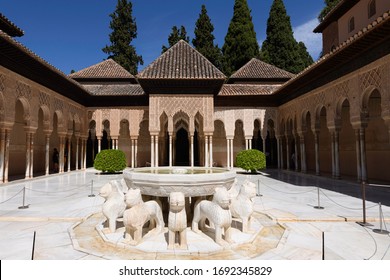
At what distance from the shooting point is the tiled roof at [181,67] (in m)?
14.1

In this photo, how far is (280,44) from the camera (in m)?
28.8

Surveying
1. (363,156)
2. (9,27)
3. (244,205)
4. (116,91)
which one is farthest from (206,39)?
(244,205)

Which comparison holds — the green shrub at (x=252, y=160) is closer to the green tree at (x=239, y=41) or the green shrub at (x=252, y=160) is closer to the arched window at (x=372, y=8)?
the arched window at (x=372, y=8)

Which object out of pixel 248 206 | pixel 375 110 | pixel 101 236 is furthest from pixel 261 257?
pixel 375 110

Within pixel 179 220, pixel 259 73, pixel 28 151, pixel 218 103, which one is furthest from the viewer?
pixel 259 73

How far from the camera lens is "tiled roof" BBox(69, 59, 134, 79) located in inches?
833

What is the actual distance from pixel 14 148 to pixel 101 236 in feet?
44.8

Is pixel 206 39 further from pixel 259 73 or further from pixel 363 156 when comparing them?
pixel 363 156

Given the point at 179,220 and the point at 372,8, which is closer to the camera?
the point at 179,220

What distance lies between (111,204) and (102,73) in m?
20.2

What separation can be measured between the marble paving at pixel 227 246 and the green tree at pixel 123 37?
26736 millimetres

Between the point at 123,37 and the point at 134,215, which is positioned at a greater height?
the point at 123,37

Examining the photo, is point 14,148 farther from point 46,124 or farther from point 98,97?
point 98,97

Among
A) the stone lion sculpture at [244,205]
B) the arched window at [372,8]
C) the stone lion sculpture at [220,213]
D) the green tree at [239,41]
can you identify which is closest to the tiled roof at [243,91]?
the arched window at [372,8]
